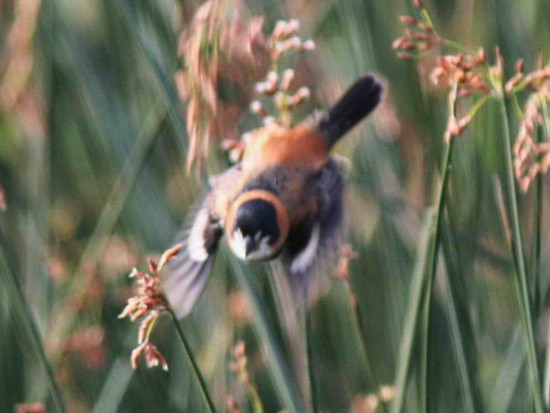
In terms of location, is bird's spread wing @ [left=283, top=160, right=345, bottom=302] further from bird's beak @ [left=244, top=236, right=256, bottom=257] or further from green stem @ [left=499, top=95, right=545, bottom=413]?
green stem @ [left=499, top=95, right=545, bottom=413]

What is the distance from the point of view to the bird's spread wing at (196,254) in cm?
152

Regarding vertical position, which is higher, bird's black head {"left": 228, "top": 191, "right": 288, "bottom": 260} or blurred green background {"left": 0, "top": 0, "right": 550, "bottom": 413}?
bird's black head {"left": 228, "top": 191, "right": 288, "bottom": 260}

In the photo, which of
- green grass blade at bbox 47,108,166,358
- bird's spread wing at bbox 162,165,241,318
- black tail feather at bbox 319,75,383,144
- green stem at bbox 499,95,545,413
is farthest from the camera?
green grass blade at bbox 47,108,166,358

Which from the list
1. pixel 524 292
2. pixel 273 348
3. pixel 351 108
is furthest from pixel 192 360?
pixel 351 108

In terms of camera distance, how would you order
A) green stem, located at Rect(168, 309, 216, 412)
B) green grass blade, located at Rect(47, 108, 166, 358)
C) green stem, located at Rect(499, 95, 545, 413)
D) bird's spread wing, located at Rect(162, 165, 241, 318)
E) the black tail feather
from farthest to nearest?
1. green grass blade, located at Rect(47, 108, 166, 358)
2. the black tail feather
3. bird's spread wing, located at Rect(162, 165, 241, 318)
4. green stem, located at Rect(499, 95, 545, 413)
5. green stem, located at Rect(168, 309, 216, 412)

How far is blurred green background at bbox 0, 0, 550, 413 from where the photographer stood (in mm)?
1865

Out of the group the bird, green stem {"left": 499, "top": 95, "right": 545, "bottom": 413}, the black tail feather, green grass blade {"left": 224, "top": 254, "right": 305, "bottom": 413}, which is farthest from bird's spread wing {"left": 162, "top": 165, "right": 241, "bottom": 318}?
green stem {"left": 499, "top": 95, "right": 545, "bottom": 413}

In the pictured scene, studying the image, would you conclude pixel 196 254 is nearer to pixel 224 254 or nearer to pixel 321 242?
pixel 321 242

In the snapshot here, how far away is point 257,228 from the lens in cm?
162

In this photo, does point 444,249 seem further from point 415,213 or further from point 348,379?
point 348,379

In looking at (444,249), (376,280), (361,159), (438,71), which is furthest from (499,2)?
(438,71)

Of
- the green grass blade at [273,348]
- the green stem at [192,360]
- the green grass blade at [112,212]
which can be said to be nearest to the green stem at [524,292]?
the green grass blade at [273,348]

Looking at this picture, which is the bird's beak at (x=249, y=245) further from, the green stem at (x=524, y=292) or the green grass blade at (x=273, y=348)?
the green stem at (x=524, y=292)

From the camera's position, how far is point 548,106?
4.38 feet
